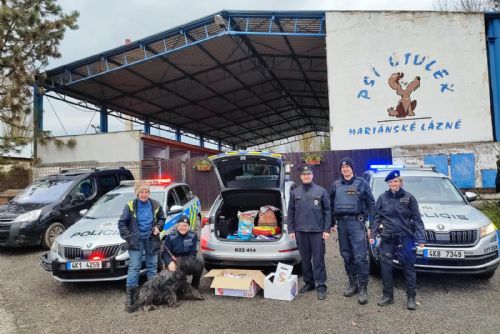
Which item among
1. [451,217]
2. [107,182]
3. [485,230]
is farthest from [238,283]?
[107,182]

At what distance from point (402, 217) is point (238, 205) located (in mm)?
2775

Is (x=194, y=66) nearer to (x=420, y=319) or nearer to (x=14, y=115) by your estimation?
(x=14, y=115)

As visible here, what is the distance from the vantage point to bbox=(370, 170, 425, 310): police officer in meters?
4.35

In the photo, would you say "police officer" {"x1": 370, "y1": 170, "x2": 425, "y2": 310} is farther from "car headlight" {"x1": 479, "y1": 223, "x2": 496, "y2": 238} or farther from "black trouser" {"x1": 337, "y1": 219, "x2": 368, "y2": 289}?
"car headlight" {"x1": 479, "y1": 223, "x2": 496, "y2": 238}

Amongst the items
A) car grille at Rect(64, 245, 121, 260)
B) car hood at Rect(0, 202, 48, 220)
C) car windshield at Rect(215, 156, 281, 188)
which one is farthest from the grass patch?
car hood at Rect(0, 202, 48, 220)

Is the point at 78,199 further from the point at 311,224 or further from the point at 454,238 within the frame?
the point at 454,238

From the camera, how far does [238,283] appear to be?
4.80 meters

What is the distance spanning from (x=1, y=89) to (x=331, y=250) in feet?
39.6

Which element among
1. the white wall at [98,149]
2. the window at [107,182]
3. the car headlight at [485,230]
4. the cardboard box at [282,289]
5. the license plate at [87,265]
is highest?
the white wall at [98,149]

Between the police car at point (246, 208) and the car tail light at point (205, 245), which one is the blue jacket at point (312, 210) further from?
the car tail light at point (205, 245)

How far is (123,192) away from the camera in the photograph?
7.14m

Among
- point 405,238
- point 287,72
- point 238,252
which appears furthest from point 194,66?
point 405,238

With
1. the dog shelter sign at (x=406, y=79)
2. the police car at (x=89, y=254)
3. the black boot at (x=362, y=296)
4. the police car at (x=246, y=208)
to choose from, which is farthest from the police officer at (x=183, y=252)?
the dog shelter sign at (x=406, y=79)

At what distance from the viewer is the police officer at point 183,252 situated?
4840 millimetres
